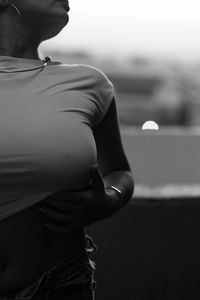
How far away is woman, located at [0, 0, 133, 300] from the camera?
115 centimetres

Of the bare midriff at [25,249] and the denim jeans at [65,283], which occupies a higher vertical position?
the bare midriff at [25,249]

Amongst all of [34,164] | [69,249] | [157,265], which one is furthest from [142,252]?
[34,164]

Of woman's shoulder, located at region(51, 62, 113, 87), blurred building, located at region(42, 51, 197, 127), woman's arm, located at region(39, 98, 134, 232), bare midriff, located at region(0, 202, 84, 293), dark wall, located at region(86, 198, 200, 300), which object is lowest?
blurred building, located at region(42, 51, 197, 127)

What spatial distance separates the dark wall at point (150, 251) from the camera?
277 centimetres

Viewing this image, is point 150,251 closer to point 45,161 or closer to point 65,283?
point 65,283

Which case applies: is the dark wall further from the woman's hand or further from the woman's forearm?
the woman's hand

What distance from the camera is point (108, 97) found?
1284mm

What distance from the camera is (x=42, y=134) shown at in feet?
3.78

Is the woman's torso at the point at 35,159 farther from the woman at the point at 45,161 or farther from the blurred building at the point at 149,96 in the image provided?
the blurred building at the point at 149,96

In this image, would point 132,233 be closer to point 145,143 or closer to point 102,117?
point 145,143

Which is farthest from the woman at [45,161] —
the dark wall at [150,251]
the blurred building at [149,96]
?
the blurred building at [149,96]

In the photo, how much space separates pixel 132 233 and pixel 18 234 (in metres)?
1.62

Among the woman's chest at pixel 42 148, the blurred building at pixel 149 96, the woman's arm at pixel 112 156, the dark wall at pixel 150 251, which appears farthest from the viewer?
the blurred building at pixel 149 96

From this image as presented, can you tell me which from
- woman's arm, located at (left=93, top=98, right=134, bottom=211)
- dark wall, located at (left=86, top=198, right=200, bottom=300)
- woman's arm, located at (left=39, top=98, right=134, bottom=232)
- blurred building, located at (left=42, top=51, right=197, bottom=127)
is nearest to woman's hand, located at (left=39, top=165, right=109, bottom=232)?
woman's arm, located at (left=39, top=98, right=134, bottom=232)
